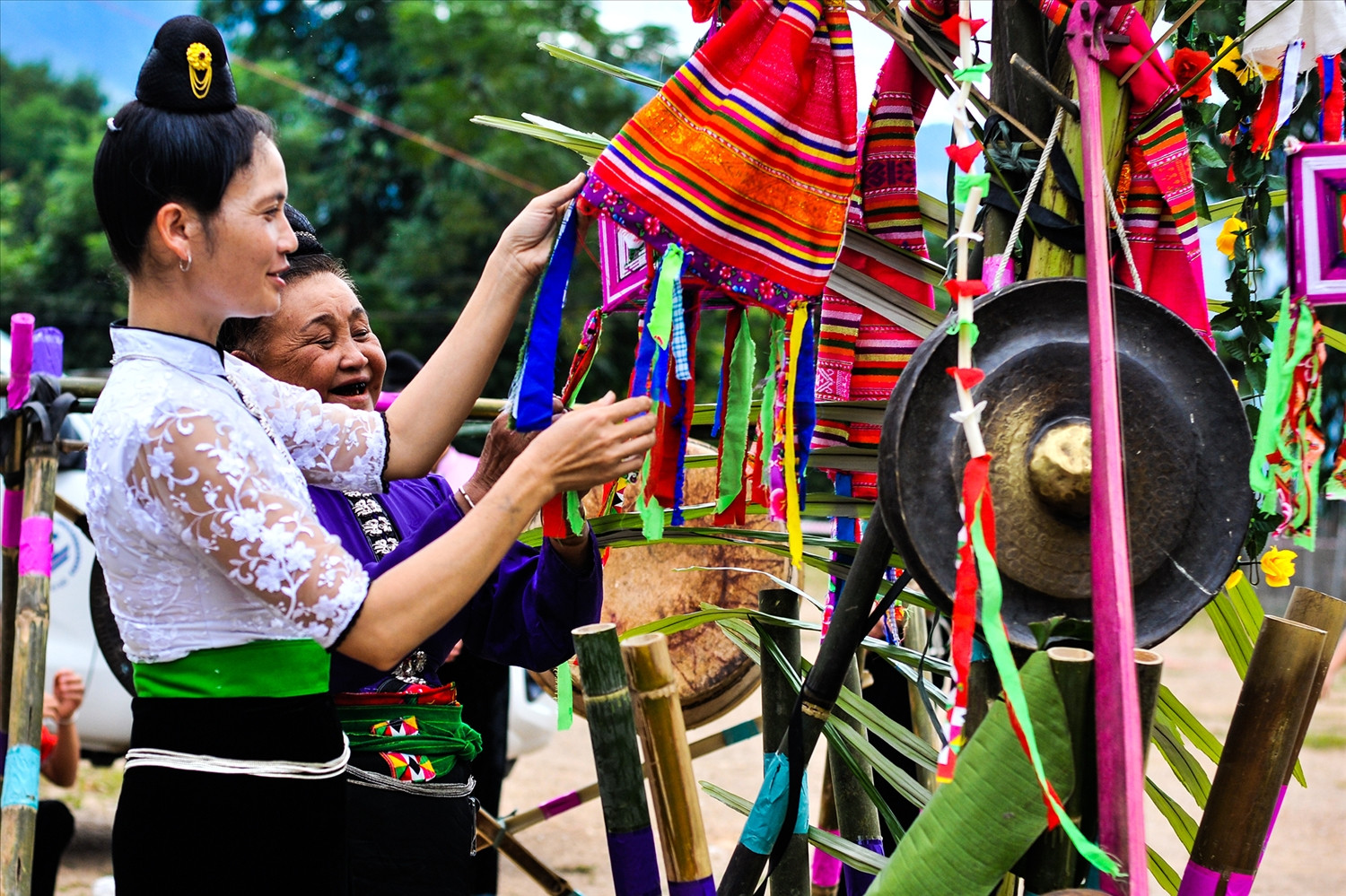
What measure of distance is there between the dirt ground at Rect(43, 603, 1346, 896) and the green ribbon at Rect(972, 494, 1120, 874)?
135 inches

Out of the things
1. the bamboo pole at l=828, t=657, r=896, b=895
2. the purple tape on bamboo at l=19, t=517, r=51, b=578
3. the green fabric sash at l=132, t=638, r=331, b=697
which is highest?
the purple tape on bamboo at l=19, t=517, r=51, b=578

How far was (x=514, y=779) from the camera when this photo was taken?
611 centimetres

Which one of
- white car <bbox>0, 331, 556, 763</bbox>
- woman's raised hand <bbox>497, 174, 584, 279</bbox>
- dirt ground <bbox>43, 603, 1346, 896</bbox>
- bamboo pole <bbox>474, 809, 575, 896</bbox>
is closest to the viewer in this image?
woman's raised hand <bbox>497, 174, 584, 279</bbox>

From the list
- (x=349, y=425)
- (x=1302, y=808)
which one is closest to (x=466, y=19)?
(x=1302, y=808)

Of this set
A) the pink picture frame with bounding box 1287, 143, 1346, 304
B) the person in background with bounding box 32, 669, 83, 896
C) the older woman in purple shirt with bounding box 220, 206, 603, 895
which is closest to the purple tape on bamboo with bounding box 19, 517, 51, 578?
the person in background with bounding box 32, 669, 83, 896

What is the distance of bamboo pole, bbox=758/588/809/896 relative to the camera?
4.72ft

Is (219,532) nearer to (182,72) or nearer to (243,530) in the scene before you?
(243,530)

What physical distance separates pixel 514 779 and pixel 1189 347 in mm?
5440

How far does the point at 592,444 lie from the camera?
1.15m

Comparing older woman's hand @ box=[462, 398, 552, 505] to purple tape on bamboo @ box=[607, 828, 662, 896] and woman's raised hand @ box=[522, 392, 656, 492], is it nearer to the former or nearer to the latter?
woman's raised hand @ box=[522, 392, 656, 492]

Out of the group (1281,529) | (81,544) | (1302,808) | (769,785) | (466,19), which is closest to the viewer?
(1281,529)

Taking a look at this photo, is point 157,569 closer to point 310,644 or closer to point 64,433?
point 310,644

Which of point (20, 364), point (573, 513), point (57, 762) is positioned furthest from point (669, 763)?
point (57, 762)

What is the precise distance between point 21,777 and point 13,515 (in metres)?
0.56
